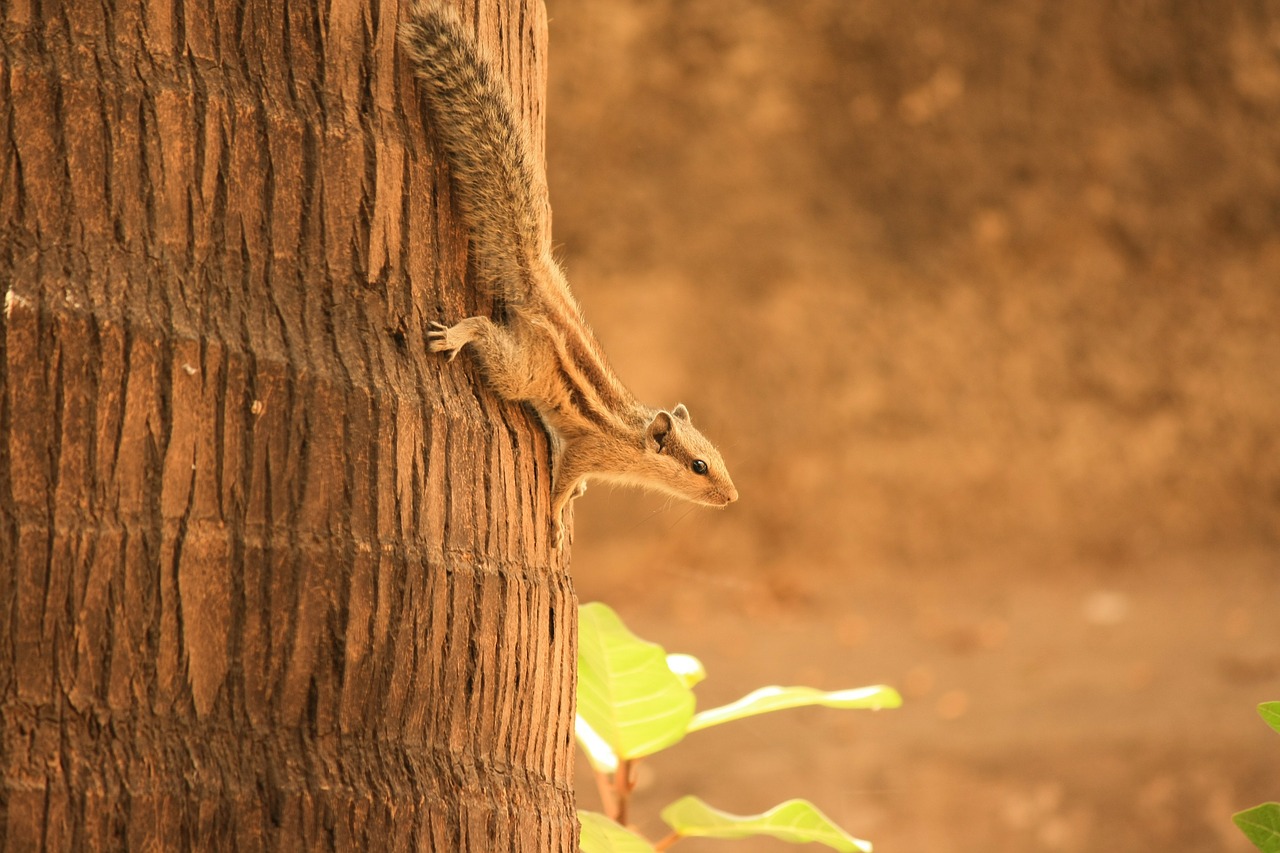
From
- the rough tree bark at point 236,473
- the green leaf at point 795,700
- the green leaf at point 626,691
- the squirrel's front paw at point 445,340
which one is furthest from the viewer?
the green leaf at point 795,700

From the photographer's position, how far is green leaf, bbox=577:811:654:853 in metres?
1.72

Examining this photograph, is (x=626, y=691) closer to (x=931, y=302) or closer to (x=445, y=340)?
(x=445, y=340)

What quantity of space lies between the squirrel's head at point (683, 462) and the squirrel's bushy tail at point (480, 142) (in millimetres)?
828

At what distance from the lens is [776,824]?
1.96 m

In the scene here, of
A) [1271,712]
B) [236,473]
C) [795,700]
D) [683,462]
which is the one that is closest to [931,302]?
[683,462]

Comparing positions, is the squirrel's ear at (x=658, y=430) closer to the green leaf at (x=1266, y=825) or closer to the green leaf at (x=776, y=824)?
the green leaf at (x=776, y=824)

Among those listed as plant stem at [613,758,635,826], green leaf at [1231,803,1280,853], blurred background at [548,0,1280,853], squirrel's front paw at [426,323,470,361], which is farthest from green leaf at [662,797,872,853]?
blurred background at [548,0,1280,853]

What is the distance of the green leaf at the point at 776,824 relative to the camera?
193 cm

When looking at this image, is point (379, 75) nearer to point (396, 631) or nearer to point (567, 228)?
point (396, 631)

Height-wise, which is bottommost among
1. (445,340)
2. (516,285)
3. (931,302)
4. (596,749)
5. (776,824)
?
(776,824)

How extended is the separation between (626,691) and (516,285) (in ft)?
2.15

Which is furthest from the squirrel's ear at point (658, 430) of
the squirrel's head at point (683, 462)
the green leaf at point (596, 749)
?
the green leaf at point (596, 749)

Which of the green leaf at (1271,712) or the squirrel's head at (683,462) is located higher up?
the squirrel's head at (683,462)

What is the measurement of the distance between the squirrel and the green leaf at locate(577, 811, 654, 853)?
416mm
